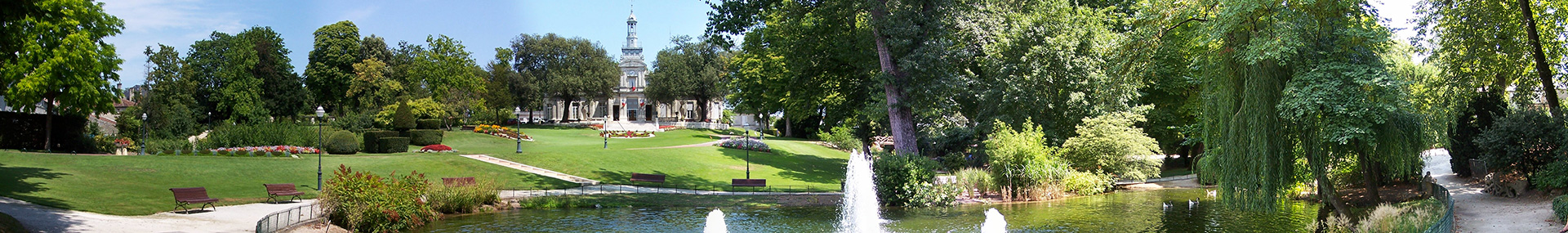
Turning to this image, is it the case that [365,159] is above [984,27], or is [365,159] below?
below

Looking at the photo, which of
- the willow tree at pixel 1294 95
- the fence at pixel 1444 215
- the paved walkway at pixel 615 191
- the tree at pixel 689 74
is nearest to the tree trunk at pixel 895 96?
the paved walkway at pixel 615 191

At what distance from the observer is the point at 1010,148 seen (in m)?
26.5

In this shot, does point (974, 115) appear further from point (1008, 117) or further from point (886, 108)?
point (886, 108)

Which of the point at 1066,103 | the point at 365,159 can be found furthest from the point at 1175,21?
the point at 365,159

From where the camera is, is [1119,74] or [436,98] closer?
[1119,74]

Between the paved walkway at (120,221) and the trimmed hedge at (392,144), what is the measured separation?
2051 cm

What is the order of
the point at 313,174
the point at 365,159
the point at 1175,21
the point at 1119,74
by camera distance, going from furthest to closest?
the point at 365,159 → the point at 313,174 → the point at 1119,74 → the point at 1175,21

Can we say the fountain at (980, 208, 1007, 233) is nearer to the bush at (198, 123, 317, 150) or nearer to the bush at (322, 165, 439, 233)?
the bush at (322, 165, 439, 233)

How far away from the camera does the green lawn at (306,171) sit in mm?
21328

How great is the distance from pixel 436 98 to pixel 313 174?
108 feet

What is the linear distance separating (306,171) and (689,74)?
47426 mm

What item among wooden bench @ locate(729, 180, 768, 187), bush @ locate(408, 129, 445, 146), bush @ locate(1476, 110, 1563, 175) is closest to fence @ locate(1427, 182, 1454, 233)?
bush @ locate(1476, 110, 1563, 175)

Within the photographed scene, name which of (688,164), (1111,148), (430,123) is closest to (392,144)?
(430,123)

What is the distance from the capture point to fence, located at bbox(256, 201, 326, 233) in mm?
15523
